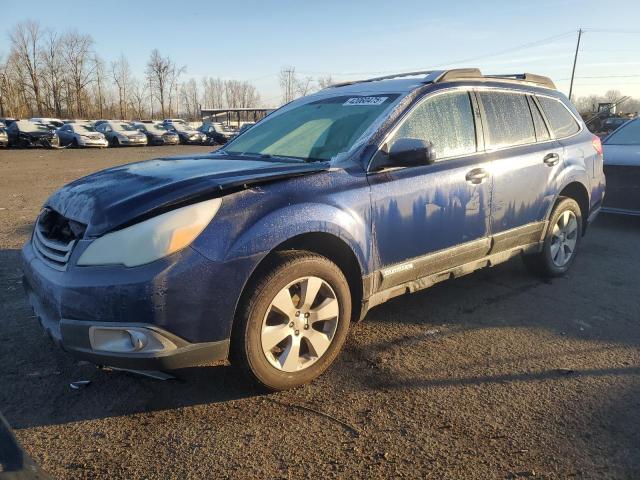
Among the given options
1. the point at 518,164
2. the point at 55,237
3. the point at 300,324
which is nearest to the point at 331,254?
the point at 300,324

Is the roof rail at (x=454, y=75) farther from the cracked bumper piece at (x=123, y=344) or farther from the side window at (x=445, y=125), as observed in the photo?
the cracked bumper piece at (x=123, y=344)

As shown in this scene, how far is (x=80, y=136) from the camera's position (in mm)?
29938

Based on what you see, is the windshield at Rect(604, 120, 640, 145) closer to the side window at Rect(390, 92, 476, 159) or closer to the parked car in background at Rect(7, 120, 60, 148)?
the side window at Rect(390, 92, 476, 159)

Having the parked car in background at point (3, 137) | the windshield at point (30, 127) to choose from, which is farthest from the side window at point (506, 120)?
the windshield at point (30, 127)

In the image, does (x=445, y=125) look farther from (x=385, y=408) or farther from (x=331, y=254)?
(x=385, y=408)

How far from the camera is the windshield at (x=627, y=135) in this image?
312 inches

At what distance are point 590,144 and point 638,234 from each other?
2.74 metres

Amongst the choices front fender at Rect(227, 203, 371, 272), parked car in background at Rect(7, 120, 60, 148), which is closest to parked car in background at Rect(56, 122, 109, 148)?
parked car in background at Rect(7, 120, 60, 148)

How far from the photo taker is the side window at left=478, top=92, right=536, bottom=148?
4062mm

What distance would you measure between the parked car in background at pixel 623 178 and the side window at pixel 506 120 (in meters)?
3.58

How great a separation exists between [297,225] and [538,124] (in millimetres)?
2944

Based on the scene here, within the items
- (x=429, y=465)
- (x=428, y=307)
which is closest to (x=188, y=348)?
(x=429, y=465)

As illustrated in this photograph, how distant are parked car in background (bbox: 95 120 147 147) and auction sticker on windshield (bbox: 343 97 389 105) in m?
32.1

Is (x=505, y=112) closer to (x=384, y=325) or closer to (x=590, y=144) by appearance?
(x=590, y=144)
